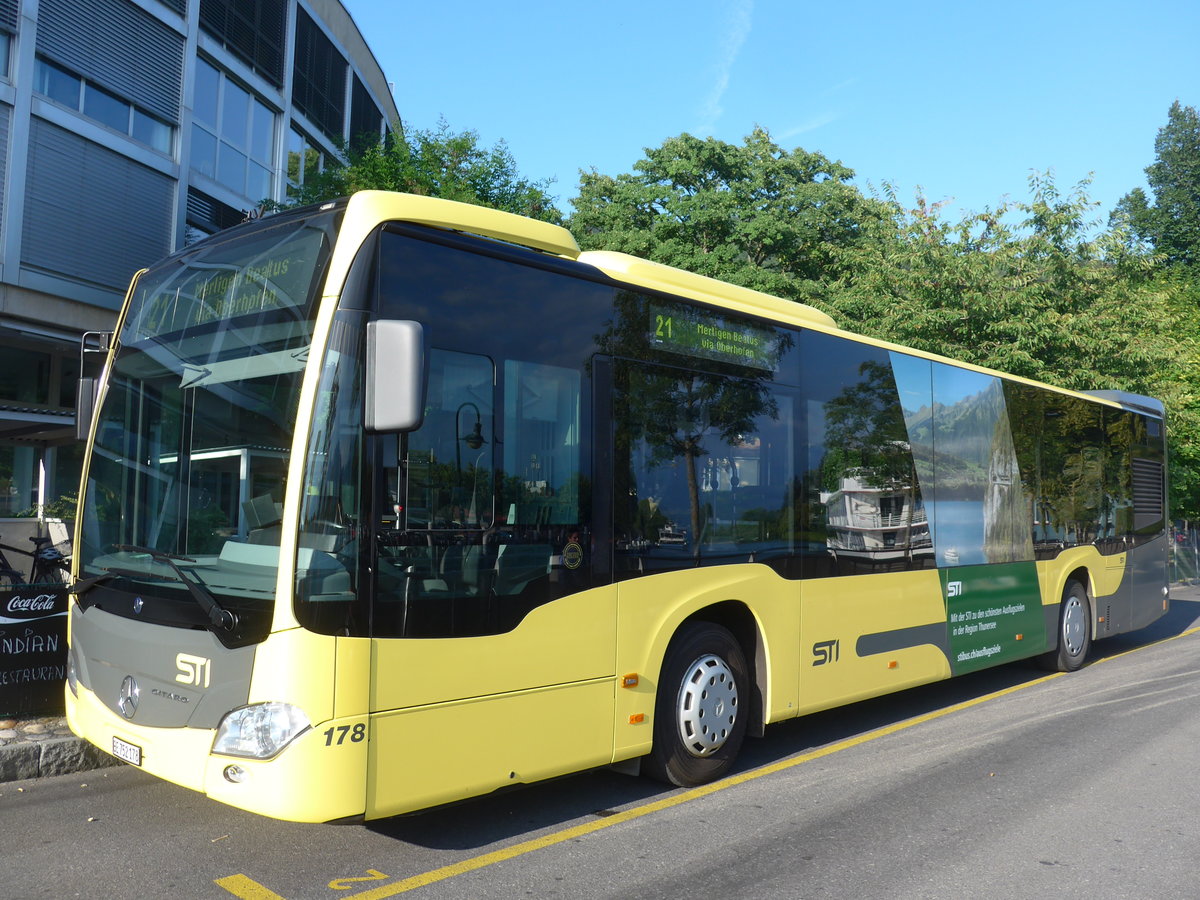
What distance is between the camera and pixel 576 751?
508cm

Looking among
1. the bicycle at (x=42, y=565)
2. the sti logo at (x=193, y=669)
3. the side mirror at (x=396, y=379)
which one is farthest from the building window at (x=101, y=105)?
the side mirror at (x=396, y=379)

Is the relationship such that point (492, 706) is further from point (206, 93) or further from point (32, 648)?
point (206, 93)

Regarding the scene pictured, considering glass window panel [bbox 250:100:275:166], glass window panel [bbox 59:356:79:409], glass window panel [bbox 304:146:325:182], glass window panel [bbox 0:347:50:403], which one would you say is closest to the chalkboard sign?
glass window panel [bbox 0:347:50:403]

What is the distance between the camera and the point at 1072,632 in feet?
35.4

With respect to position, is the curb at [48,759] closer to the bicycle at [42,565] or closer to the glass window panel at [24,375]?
the bicycle at [42,565]

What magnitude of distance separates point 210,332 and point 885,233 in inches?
656

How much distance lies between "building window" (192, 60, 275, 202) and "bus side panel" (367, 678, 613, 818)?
15.8 meters

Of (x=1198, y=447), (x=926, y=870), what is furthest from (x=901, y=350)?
(x=1198, y=447)

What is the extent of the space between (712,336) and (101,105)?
44.2ft

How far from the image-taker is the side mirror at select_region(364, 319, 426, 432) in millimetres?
4051

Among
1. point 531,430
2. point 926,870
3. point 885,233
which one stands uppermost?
point 885,233

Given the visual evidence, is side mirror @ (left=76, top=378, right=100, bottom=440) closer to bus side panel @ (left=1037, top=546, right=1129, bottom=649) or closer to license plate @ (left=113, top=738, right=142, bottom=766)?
license plate @ (left=113, top=738, right=142, bottom=766)

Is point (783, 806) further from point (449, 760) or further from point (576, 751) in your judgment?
point (449, 760)

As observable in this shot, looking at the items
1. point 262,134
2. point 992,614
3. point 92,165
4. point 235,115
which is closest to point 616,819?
point 992,614
